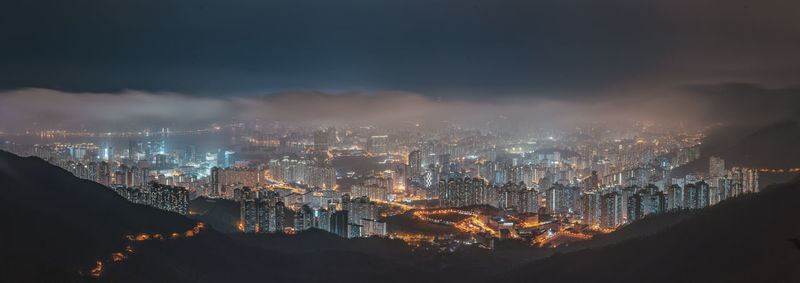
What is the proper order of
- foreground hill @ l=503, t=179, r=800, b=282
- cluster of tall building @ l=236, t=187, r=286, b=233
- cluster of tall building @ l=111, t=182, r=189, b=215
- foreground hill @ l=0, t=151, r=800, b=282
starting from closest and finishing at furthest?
foreground hill @ l=503, t=179, r=800, b=282 < foreground hill @ l=0, t=151, r=800, b=282 < cluster of tall building @ l=236, t=187, r=286, b=233 < cluster of tall building @ l=111, t=182, r=189, b=215

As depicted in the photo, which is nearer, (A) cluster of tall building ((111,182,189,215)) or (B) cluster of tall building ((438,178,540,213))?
(A) cluster of tall building ((111,182,189,215))

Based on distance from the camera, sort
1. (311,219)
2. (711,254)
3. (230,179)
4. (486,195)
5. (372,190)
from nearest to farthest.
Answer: (711,254), (311,219), (486,195), (372,190), (230,179)

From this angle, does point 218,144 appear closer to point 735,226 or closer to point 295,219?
point 295,219

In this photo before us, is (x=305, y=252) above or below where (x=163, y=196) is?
below

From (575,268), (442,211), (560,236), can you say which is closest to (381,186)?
(442,211)

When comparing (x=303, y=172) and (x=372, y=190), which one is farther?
(x=303, y=172)

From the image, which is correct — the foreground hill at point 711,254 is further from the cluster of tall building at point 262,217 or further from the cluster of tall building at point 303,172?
the cluster of tall building at point 303,172

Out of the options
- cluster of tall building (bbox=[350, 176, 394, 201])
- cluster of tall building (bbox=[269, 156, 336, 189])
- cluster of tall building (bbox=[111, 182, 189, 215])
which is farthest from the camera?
cluster of tall building (bbox=[269, 156, 336, 189])

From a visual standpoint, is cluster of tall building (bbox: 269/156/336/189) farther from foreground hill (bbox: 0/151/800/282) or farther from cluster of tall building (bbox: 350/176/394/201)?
foreground hill (bbox: 0/151/800/282)

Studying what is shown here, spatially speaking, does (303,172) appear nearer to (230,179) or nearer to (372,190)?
(230,179)

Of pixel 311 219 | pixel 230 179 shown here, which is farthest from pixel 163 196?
pixel 230 179

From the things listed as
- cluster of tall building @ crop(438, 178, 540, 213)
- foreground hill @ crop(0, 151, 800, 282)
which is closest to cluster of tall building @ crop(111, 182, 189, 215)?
foreground hill @ crop(0, 151, 800, 282)

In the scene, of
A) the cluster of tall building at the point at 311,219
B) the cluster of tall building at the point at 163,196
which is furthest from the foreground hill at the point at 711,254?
the cluster of tall building at the point at 163,196
